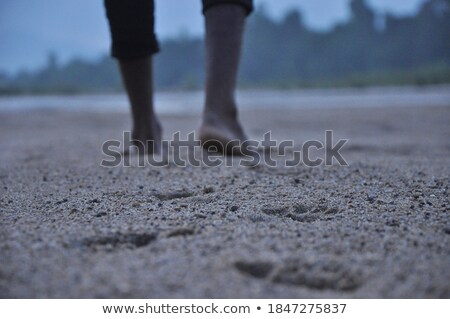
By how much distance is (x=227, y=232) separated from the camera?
0.72 m

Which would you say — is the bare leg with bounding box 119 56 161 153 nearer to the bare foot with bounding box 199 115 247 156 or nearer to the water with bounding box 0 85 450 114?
the bare foot with bounding box 199 115 247 156

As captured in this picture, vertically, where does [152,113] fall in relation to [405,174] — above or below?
above

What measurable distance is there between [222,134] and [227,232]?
74cm

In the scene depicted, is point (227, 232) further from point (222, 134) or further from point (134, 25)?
point (134, 25)

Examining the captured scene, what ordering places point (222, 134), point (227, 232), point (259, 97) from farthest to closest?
point (259, 97) < point (222, 134) < point (227, 232)

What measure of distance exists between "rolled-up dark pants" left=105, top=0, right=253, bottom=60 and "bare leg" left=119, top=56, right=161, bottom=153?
40 millimetres

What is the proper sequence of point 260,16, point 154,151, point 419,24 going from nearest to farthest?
point 154,151 < point 419,24 < point 260,16

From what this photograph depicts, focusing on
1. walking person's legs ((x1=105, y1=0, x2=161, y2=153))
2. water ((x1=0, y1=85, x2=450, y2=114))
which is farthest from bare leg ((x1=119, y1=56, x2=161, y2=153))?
water ((x1=0, y1=85, x2=450, y2=114))

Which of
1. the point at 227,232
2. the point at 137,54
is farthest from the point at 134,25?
the point at 227,232

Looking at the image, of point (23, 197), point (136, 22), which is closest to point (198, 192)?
point (23, 197)

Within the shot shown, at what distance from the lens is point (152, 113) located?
165 cm
